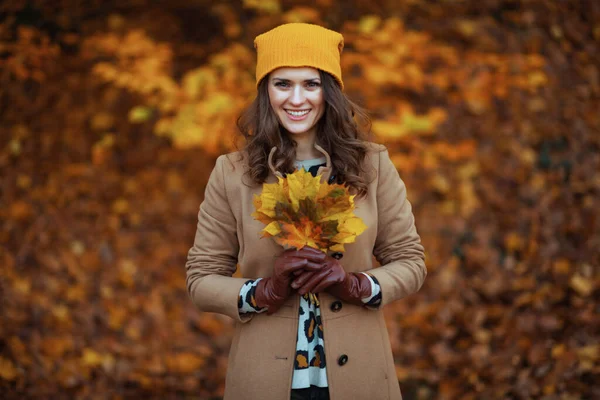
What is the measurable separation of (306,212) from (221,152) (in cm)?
439

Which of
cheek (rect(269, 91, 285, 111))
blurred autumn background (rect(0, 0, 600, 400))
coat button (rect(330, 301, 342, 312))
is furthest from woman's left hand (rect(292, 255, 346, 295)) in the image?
blurred autumn background (rect(0, 0, 600, 400))

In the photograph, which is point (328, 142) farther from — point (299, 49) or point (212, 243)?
point (212, 243)

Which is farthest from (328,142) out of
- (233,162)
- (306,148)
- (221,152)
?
(221,152)

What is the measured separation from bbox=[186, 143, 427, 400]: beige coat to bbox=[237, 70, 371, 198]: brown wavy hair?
0.05 metres

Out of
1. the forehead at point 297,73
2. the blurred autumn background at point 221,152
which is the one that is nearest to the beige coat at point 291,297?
the forehead at point 297,73

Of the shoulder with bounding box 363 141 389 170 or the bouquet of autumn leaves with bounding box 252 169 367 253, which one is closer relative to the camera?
the bouquet of autumn leaves with bounding box 252 169 367 253

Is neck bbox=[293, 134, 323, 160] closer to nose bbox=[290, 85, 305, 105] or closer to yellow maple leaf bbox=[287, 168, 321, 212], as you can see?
nose bbox=[290, 85, 305, 105]

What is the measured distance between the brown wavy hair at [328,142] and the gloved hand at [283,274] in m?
0.34

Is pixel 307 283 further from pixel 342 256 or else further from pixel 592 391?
pixel 592 391

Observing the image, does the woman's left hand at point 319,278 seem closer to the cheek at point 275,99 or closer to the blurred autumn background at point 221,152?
the cheek at point 275,99

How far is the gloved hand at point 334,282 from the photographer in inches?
85.7

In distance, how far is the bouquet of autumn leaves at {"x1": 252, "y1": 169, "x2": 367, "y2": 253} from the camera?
2.12m

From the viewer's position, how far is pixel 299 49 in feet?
7.59

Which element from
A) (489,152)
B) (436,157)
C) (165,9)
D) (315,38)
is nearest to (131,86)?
(165,9)
